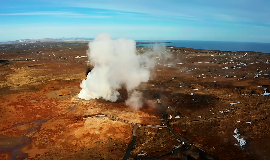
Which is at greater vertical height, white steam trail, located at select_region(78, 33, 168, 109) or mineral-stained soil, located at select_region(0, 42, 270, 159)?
white steam trail, located at select_region(78, 33, 168, 109)

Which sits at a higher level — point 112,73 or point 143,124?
point 112,73

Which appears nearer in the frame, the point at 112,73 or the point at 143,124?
the point at 143,124

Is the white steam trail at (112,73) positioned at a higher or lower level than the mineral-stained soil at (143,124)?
higher

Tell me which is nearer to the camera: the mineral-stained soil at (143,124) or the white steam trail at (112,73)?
the mineral-stained soil at (143,124)

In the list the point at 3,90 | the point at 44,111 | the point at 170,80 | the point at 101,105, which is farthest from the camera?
the point at 170,80

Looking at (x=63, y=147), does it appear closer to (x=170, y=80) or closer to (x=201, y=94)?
(x=201, y=94)

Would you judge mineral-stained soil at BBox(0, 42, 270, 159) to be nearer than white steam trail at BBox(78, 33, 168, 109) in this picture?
Yes

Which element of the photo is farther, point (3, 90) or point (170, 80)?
point (170, 80)

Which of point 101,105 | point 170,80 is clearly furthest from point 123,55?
point 101,105
